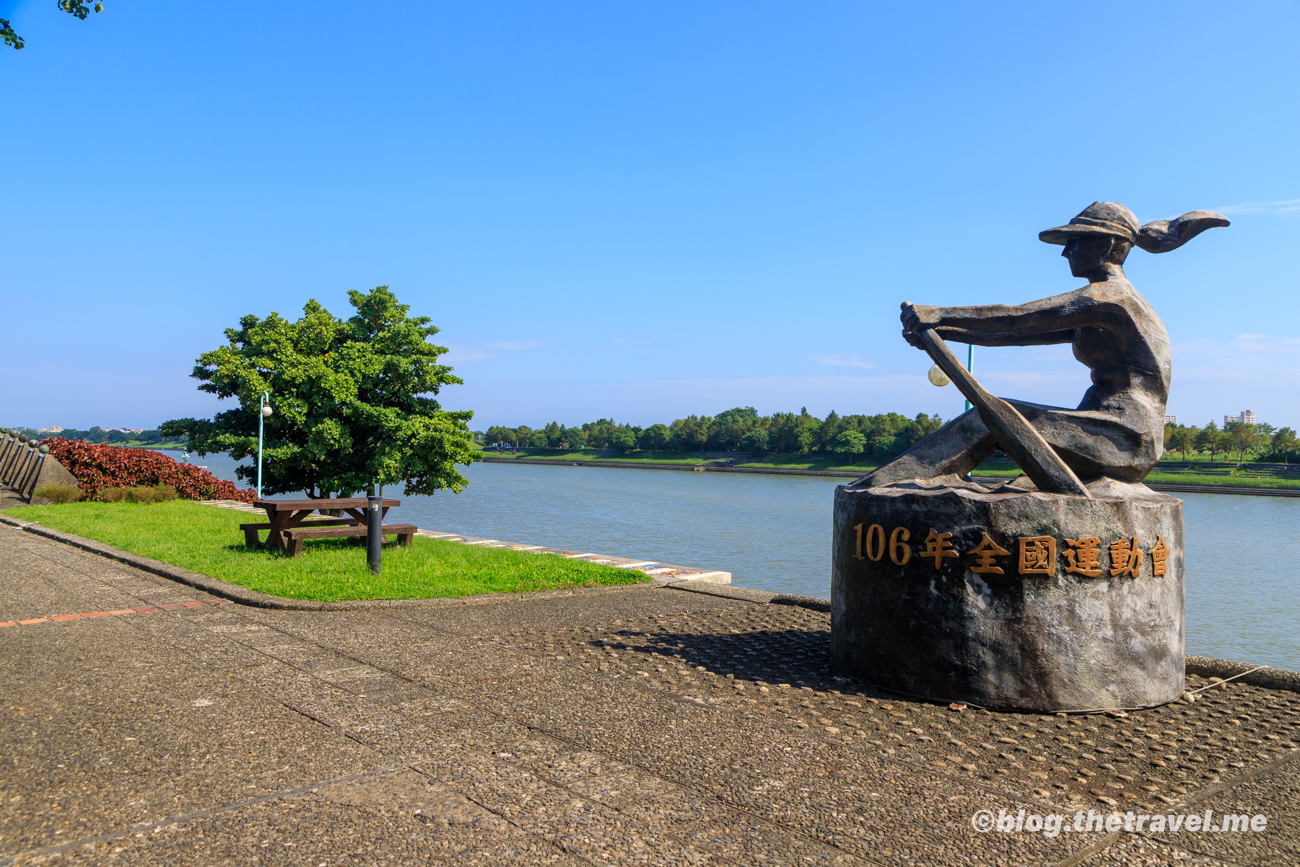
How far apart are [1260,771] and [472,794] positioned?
3.59m

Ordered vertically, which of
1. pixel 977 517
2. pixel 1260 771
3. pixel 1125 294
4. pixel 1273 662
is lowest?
pixel 1273 662

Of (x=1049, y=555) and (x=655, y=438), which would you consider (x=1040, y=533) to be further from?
(x=655, y=438)

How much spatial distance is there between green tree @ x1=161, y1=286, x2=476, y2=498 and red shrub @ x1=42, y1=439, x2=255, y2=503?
13.7ft

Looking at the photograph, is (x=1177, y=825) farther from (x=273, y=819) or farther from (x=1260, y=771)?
(x=273, y=819)

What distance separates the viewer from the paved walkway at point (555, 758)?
3.07m

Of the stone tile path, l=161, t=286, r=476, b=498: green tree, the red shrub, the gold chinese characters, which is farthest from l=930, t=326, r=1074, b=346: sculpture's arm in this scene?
the red shrub

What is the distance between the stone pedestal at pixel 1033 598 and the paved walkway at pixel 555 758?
0.23m

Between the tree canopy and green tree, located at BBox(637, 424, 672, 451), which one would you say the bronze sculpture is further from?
green tree, located at BBox(637, 424, 672, 451)

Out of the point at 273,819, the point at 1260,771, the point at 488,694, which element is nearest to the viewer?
the point at 273,819

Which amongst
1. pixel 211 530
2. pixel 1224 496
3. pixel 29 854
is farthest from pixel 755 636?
pixel 1224 496

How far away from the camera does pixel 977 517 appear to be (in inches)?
195

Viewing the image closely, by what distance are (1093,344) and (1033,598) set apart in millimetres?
1864

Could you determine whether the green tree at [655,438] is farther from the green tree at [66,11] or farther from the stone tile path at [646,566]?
the green tree at [66,11]

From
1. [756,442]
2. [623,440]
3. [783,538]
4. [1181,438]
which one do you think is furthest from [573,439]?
[783,538]
